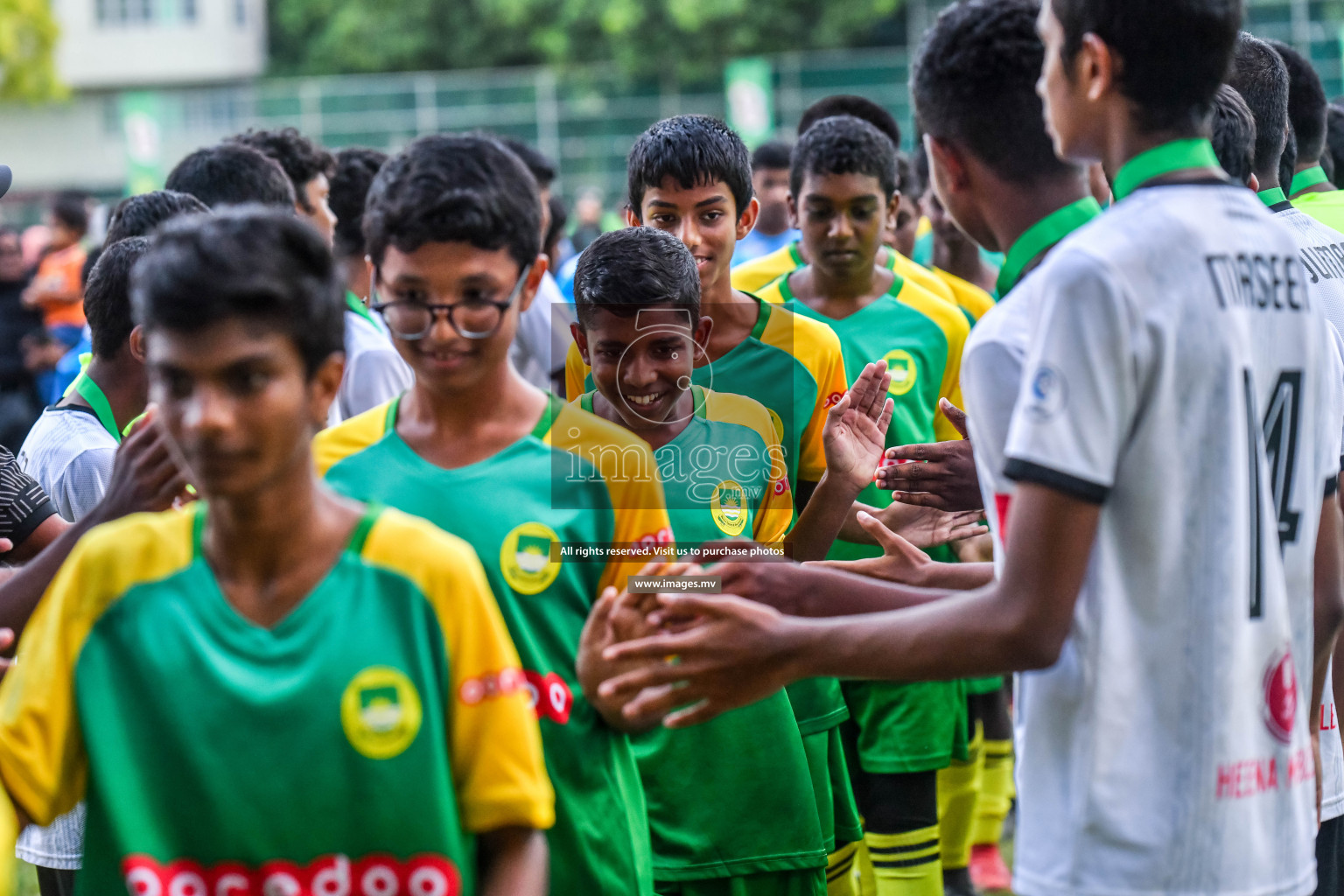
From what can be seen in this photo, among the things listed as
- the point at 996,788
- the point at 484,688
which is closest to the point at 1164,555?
the point at 484,688

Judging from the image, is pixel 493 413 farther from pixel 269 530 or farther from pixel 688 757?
pixel 688 757

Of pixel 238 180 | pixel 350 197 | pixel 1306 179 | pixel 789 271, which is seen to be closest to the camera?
pixel 238 180

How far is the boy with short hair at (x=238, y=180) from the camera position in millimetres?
4520

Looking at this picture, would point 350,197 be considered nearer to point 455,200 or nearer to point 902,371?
point 902,371

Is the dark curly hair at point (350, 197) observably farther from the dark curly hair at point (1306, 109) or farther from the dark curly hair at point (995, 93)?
the dark curly hair at point (995, 93)

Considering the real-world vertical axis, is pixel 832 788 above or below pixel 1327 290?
below

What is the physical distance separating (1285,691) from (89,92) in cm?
4315

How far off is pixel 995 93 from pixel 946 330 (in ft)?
9.07

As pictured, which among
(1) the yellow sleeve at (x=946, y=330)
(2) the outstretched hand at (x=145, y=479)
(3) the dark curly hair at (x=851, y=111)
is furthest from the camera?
(3) the dark curly hair at (x=851, y=111)

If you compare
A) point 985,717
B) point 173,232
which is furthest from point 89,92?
point 173,232

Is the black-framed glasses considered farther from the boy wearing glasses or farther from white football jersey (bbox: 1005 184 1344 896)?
white football jersey (bbox: 1005 184 1344 896)

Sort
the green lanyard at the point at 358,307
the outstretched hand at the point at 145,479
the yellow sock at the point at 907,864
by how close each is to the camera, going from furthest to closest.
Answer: the green lanyard at the point at 358,307
the yellow sock at the point at 907,864
the outstretched hand at the point at 145,479

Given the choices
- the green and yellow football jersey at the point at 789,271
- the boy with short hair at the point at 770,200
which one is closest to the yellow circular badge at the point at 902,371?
the green and yellow football jersey at the point at 789,271

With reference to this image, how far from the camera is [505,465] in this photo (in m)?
2.57
